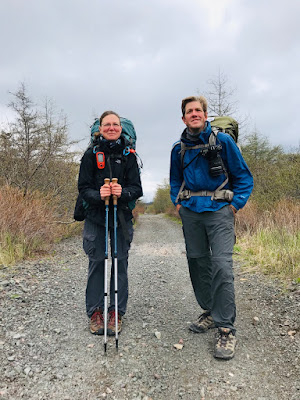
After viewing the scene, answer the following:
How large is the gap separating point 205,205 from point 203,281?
0.86 m

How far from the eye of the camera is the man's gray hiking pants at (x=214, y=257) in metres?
2.88

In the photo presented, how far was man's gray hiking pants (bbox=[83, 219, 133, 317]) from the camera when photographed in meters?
3.27

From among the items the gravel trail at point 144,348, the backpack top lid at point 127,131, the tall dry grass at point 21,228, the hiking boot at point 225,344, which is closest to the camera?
the gravel trail at point 144,348

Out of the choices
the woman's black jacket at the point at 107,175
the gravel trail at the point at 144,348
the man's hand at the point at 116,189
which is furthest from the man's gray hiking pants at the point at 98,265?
the man's hand at the point at 116,189

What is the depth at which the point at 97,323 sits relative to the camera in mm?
3240

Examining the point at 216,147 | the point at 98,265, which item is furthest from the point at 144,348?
the point at 216,147

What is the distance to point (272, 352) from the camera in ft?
9.48

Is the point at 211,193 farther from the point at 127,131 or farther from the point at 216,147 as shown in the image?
the point at 127,131

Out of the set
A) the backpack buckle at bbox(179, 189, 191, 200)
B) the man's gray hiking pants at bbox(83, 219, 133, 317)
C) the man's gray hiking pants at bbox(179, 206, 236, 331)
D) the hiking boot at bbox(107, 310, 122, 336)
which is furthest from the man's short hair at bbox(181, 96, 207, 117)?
the hiking boot at bbox(107, 310, 122, 336)

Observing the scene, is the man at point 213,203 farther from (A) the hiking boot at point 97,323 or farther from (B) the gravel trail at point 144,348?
(A) the hiking boot at point 97,323

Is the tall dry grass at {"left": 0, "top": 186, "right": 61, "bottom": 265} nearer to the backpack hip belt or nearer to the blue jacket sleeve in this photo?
the backpack hip belt

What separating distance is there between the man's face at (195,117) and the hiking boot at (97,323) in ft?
7.12

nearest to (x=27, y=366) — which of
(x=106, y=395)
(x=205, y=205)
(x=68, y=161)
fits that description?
(x=106, y=395)

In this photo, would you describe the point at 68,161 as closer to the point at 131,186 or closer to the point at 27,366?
the point at 131,186
